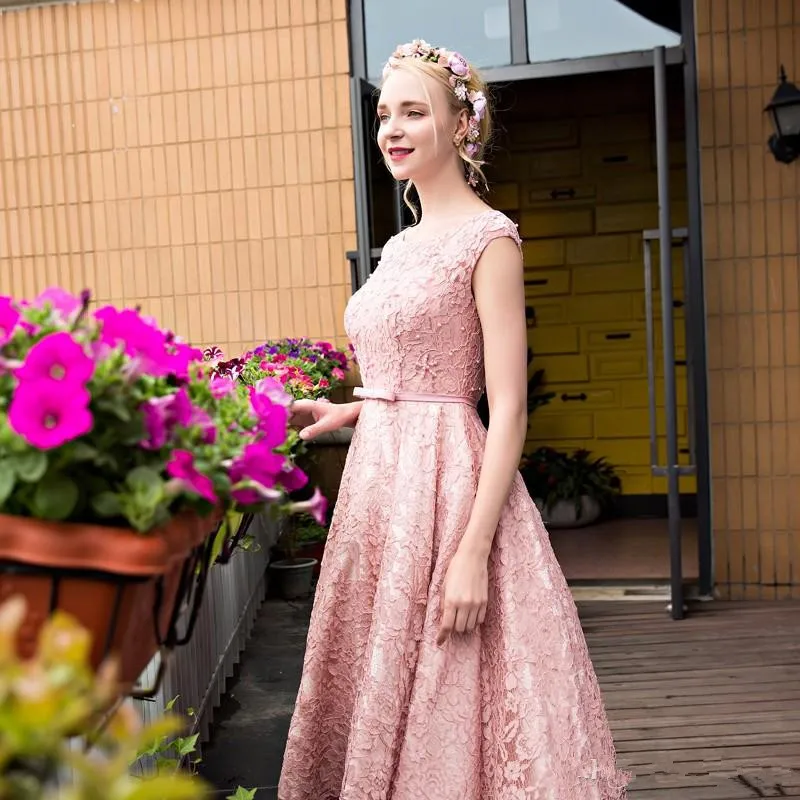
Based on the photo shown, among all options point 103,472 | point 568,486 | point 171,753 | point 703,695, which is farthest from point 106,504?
point 568,486

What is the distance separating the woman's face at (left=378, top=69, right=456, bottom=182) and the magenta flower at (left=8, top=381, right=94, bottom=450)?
126cm

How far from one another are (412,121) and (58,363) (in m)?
1.28

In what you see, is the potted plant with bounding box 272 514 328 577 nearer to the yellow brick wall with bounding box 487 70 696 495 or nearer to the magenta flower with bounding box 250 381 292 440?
the yellow brick wall with bounding box 487 70 696 495

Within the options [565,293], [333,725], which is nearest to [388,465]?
[333,725]

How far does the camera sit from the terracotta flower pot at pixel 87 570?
0.63 m

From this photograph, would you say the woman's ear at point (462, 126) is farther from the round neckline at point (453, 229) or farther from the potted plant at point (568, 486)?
the potted plant at point (568, 486)

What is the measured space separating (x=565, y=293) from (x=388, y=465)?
17.5 ft

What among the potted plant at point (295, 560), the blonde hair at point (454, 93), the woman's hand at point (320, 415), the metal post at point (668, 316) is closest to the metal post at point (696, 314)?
the metal post at point (668, 316)

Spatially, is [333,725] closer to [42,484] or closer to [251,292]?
[42,484]

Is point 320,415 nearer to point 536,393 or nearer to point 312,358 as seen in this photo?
point 312,358

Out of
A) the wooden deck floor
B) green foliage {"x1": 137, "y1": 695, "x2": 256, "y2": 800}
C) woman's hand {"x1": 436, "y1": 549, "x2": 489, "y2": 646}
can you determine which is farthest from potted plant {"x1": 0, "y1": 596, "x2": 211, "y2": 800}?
the wooden deck floor

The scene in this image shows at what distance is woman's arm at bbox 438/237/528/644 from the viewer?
1.60 m

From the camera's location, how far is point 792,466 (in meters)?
4.37

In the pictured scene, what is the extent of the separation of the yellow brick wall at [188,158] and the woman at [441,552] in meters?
2.95
